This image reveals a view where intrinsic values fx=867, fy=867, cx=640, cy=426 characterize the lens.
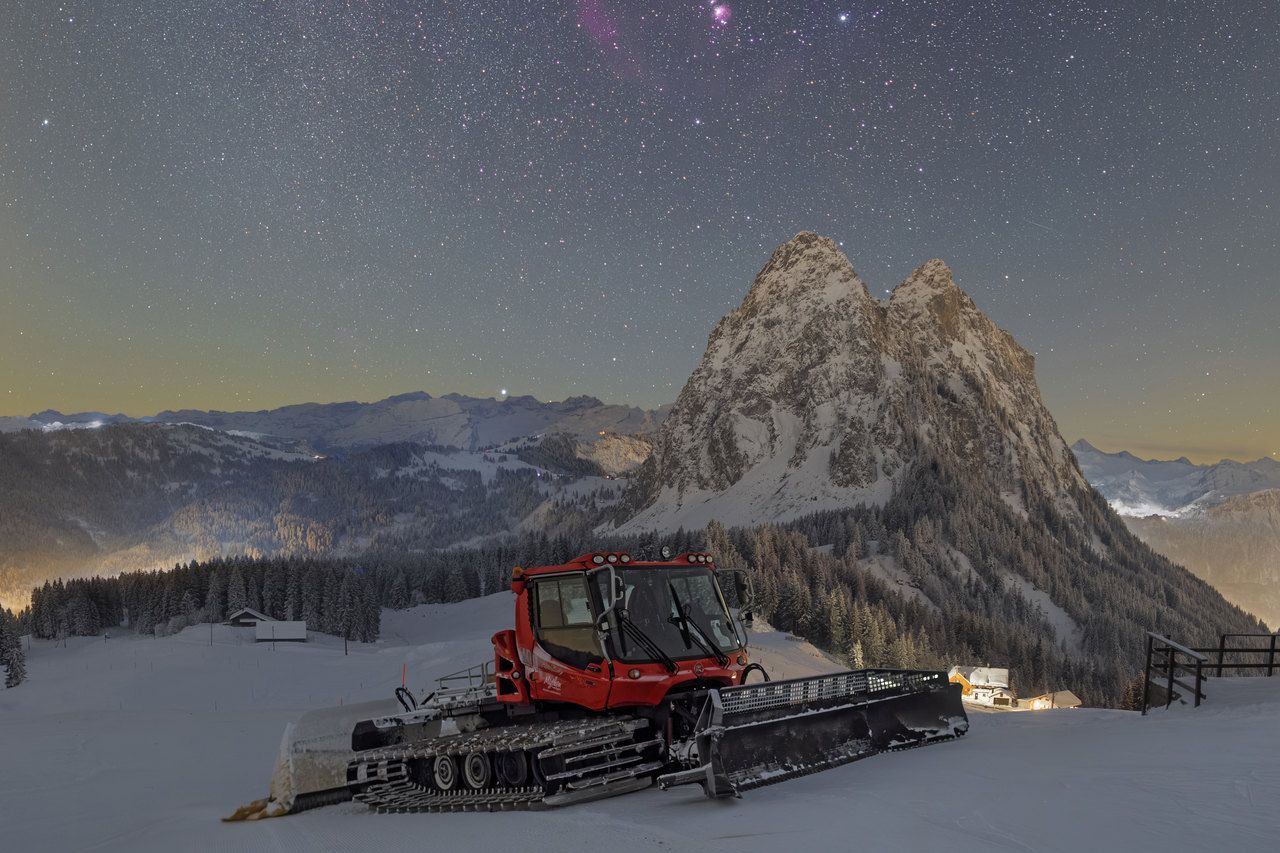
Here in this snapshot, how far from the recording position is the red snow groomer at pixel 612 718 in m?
10.3

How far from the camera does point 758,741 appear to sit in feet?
33.6

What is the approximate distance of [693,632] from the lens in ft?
39.6

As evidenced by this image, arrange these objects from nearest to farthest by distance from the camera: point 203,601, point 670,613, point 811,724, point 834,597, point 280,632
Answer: point 811,724, point 670,613, point 280,632, point 834,597, point 203,601

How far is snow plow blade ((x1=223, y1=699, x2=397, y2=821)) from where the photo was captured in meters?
13.2

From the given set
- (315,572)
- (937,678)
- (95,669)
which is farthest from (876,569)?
(937,678)

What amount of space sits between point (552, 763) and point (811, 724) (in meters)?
3.31

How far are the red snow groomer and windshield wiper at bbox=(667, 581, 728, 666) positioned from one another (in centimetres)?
2

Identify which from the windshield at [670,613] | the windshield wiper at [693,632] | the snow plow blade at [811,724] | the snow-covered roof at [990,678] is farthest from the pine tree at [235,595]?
the snow plow blade at [811,724]

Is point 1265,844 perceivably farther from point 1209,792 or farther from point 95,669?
point 95,669

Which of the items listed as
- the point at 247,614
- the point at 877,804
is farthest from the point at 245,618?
the point at 877,804

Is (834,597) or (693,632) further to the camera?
(834,597)

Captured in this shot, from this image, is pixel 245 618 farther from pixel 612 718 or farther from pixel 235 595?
pixel 612 718

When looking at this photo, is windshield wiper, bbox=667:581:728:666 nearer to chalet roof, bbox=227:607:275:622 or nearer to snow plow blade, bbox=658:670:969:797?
snow plow blade, bbox=658:670:969:797

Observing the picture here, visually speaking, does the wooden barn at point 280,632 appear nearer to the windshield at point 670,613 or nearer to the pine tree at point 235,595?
the pine tree at point 235,595
